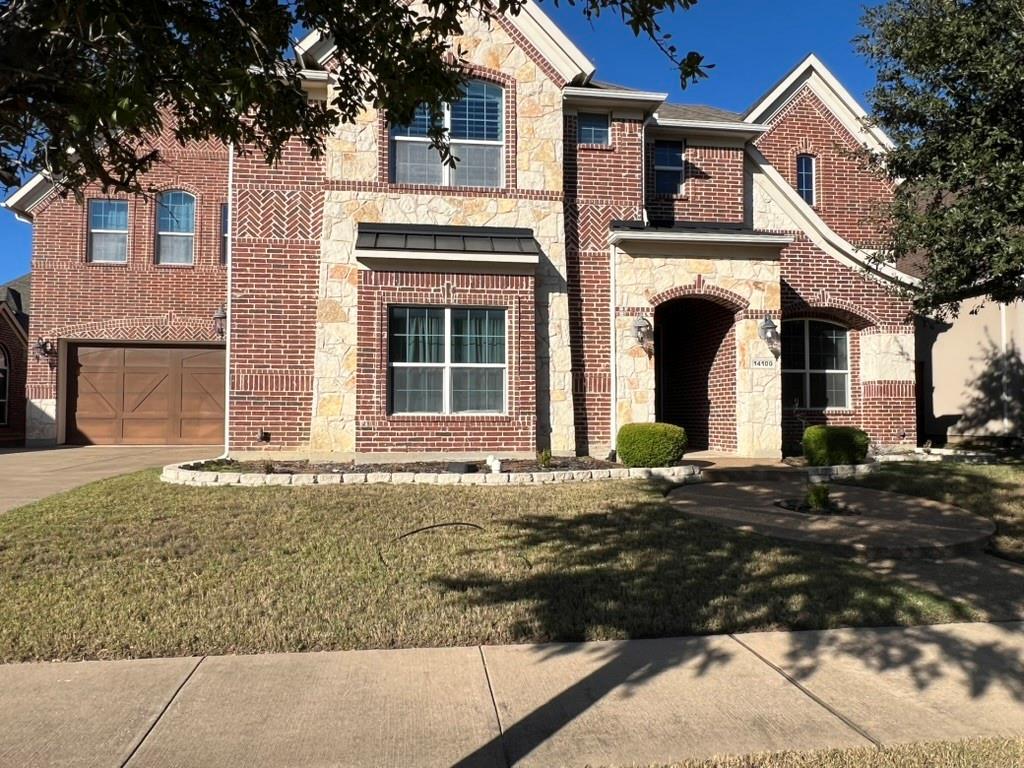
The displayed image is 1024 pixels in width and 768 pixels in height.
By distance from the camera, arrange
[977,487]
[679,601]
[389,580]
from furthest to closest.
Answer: [977,487]
[389,580]
[679,601]

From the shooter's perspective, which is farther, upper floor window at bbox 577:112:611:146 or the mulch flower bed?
upper floor window at bbox 577:112:611:146

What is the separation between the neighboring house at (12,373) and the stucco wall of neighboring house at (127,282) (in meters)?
1.61

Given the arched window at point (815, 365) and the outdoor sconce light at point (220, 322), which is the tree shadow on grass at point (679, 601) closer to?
the arched window at point (815, 365)

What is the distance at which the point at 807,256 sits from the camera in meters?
14.0

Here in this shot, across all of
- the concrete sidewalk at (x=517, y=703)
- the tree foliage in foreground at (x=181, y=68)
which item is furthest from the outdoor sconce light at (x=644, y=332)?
the concrete sidewalk at (x=517, y=703)

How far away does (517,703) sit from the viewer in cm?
355

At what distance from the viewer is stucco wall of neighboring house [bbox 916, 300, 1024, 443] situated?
16375 mm

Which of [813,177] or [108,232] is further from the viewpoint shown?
[108,232]

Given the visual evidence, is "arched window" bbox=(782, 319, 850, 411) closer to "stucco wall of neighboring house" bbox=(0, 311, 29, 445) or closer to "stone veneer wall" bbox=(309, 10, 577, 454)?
"stone veneer wall" bbox=(309, 10, 577, 454)

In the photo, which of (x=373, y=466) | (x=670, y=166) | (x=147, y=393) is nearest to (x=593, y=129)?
(x=670, y=166)

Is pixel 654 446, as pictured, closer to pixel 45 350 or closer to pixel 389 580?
pixel 389 580

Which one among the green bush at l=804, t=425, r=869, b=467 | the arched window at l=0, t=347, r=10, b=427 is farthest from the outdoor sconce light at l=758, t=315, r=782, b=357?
the arched window at l=0, t=347, r=10, b=427

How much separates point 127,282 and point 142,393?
265 centimetres

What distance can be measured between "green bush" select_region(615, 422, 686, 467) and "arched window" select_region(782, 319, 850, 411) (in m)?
4.89
